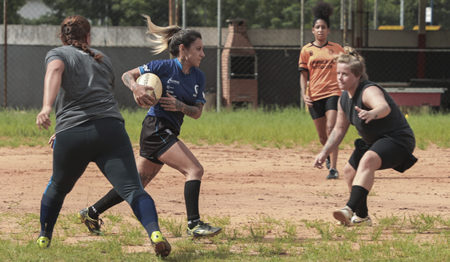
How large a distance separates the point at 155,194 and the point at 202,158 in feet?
10.7

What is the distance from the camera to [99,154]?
16.1ft

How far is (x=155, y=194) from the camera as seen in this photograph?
8.03 m

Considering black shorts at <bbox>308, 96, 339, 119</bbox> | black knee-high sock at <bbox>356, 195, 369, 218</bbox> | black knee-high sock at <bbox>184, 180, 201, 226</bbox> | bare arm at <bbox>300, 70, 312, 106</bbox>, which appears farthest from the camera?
bare arm at <bbox>300, 70, 312, 106</bbox>

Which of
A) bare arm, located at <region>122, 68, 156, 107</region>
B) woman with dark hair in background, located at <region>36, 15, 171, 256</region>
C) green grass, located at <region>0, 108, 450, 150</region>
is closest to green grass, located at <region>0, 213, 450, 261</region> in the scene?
woman with dark hair in background, located at <region>36, 15, 171, 256</region>

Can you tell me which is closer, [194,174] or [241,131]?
[194,174]

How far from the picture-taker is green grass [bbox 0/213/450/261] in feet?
15.8

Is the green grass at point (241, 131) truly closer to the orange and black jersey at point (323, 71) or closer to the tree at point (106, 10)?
the orange and black jersey at point (323, 71)

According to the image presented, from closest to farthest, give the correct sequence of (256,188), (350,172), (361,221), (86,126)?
1. (86,126)
2. (361,221)
3. (350,172)
4. (256,188)

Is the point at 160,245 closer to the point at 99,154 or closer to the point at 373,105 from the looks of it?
the point at 99,154

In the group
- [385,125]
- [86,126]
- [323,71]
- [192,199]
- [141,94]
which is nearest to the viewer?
[86,126]

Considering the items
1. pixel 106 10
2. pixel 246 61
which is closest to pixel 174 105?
pixel 246 61

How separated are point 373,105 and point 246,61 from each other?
19050 millimetres

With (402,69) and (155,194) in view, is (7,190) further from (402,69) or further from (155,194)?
(402,69)

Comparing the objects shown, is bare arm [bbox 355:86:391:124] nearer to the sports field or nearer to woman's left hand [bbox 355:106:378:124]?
woman's left hand [bbox 355:106:378:124]
